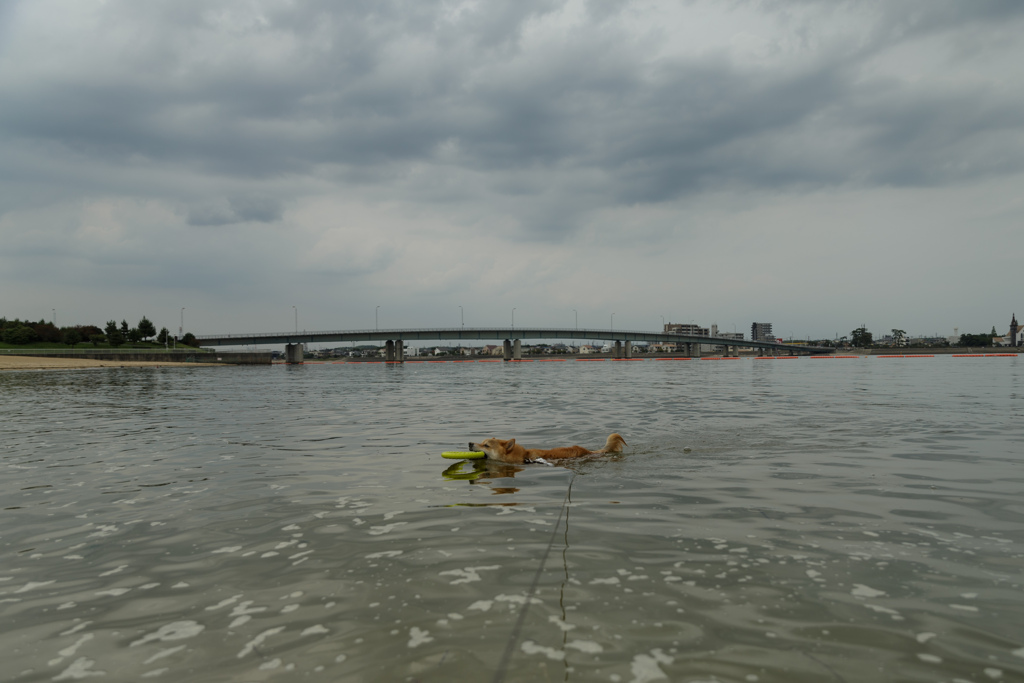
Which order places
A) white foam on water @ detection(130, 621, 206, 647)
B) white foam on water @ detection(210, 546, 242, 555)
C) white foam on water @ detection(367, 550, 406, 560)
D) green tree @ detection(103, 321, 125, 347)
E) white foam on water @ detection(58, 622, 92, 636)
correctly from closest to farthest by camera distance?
white foam on water @ detection(130, 621, 206, 647), white foam on water @ detection(58, 622, 92, 636), white foam on water @ detection(367, 550, 406, 560), white foam on water @ detection(210, 546, 242, 555), green tree @ detection(103, 321, 125, 347)

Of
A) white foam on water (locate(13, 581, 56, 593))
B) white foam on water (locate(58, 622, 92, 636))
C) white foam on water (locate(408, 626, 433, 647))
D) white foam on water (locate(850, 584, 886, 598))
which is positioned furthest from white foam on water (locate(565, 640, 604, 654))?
white foam on water (locate(13, 581, 56, 593))

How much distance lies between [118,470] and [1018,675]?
12.5 meters

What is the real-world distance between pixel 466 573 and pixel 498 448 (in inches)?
213

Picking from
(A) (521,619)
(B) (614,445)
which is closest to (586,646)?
(A) (521,619)

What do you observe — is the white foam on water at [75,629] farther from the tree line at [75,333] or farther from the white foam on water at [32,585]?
the tree line at [75,333]

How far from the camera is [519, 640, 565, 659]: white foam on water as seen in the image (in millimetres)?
3697

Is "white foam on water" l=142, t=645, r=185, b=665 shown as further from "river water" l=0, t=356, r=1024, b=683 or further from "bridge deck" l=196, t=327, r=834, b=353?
"bridge deck" l=196, t=327, r=834, b=353

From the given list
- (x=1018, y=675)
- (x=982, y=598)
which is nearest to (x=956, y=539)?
(x=982, y=598)

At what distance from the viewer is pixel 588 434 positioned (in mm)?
14664

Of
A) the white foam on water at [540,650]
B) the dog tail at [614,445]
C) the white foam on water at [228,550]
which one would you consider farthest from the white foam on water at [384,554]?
the dog tail at [614,445]

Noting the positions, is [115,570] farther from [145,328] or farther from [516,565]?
[145,328]

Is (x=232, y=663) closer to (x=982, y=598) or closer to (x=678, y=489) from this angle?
(x=982, y=598)

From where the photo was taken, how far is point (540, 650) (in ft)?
12.4

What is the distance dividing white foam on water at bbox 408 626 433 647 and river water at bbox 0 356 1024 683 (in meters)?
0.02
